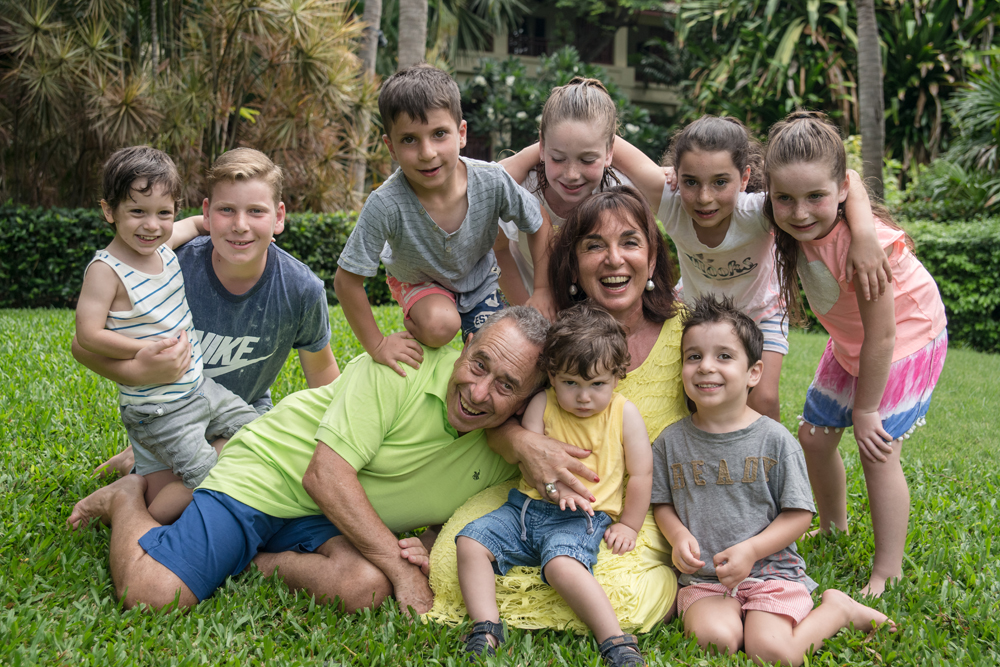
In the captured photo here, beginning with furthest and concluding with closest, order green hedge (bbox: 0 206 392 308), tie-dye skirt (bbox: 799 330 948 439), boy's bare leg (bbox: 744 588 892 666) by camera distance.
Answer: green hedge (bbox: 0 206 392 308), tie-dye skirt (bbox: 799 330 948 439), boy's bare leg (bbox: 744 588 892 666)

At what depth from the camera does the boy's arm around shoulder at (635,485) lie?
299 cm

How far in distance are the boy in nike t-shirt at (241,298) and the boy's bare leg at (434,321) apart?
677mm

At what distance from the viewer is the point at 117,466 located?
4.11 meters

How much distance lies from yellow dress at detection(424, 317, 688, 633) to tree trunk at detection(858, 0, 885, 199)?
9882 millimetres

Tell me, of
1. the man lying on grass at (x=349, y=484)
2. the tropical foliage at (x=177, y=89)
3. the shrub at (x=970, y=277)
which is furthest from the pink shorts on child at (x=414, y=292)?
the shrub at (x=970, y=277)

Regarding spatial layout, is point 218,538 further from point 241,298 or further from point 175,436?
point 241,298

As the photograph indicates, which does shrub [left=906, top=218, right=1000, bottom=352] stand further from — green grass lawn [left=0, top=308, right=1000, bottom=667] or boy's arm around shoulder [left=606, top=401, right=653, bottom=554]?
boy's arm around shoulder [left=606, top=401, right=653, bottom=554]

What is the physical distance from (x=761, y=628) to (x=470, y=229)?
2143 mm

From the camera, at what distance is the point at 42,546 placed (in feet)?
10.7

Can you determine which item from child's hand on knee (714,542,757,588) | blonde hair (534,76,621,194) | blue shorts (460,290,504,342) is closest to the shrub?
blonde hair (534,76,621,194)

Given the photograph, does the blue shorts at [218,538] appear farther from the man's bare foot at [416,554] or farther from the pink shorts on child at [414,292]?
the pink shorts on child at [414,292]

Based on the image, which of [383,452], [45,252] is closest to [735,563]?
[383,452]

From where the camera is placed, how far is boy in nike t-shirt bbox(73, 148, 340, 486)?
352 centimetres

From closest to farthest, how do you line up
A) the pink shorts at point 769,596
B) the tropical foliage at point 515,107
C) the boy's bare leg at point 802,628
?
the boy's bare leg at point 802,628 < the pink shorts at point 769,596 < the tropical foliage at point 515,107
